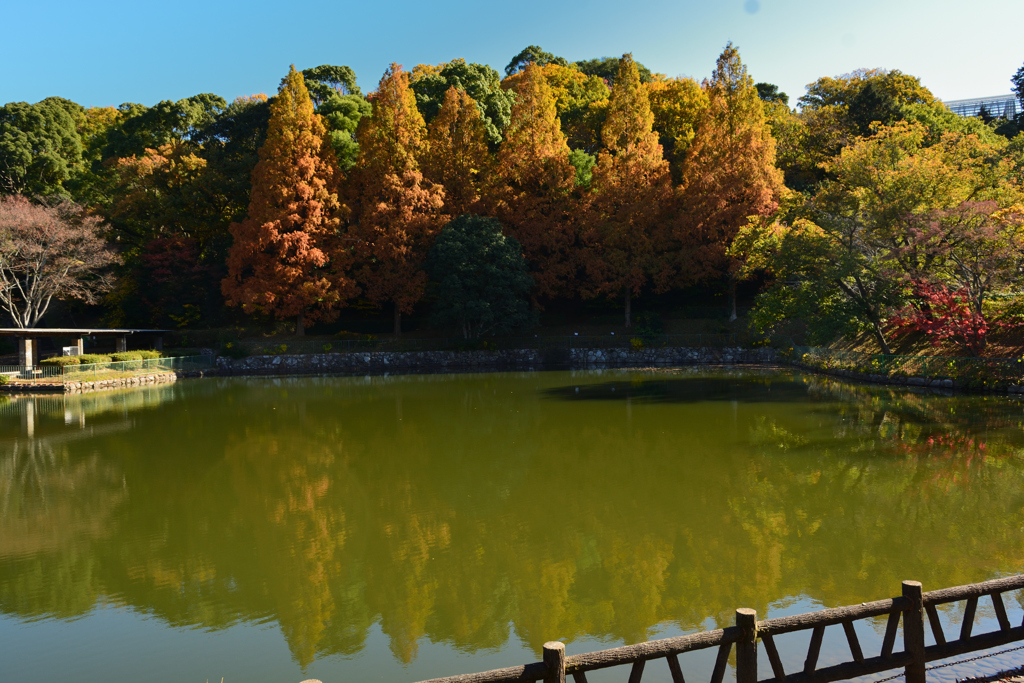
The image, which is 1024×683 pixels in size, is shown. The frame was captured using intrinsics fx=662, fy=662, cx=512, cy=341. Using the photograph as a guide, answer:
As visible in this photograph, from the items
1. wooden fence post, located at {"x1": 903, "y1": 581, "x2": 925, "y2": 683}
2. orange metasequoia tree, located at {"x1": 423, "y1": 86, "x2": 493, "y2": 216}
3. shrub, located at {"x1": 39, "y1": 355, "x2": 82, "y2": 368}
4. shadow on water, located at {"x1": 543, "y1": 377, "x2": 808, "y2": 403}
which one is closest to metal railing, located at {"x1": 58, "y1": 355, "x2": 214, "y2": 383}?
shrub, located at {"x1": 39, "y1": 355, "x2": 82, "y2": 368}

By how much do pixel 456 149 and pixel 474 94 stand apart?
4.35 meters

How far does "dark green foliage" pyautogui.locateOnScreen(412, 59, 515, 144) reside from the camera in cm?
3747

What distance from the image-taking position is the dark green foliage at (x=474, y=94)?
123 ft

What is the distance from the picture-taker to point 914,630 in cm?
399

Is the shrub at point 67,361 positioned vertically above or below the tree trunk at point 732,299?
below

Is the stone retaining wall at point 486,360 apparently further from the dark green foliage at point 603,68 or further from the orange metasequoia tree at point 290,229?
the dark green foliage at point 603,68

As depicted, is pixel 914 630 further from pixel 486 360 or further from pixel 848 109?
pixel 848 109

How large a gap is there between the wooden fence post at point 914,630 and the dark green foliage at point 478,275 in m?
28.2

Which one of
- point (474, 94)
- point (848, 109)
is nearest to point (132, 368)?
point (474, 94)

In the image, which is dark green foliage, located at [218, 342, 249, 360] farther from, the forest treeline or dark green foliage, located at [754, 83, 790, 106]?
dark green foliage, located at [754, 83, 790, 106]

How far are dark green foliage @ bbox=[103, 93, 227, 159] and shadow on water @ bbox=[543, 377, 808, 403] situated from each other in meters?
31.1

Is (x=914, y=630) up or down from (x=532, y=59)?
down

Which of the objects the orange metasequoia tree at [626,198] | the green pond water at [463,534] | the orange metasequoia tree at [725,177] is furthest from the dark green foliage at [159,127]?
the green pond water at [463,534]

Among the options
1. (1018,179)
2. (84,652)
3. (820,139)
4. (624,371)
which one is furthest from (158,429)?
(820,139)
